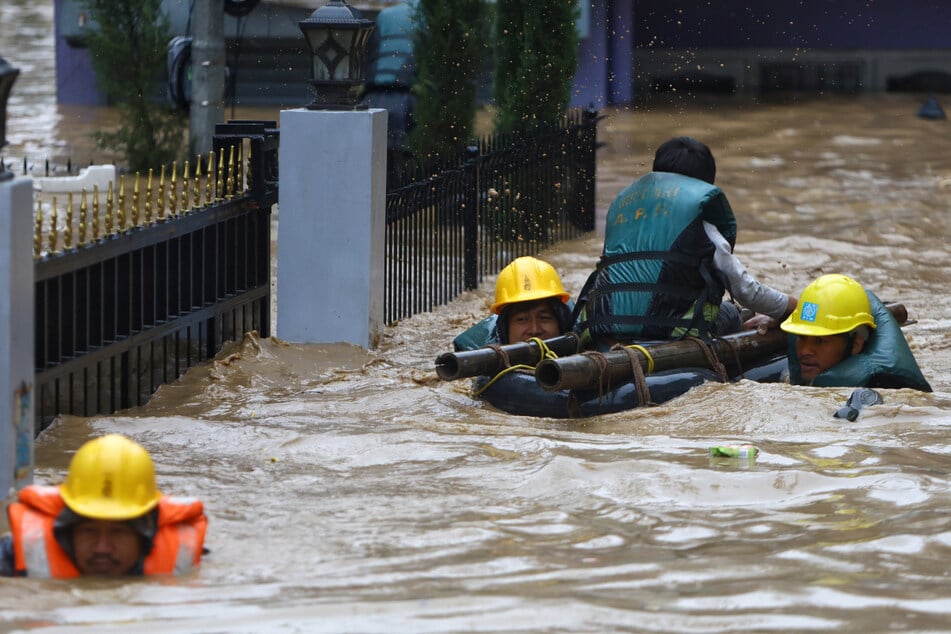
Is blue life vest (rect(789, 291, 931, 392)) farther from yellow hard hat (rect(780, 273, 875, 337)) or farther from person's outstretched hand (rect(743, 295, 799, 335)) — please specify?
person's outstretched hand (rect(743, 295, 799, 335))

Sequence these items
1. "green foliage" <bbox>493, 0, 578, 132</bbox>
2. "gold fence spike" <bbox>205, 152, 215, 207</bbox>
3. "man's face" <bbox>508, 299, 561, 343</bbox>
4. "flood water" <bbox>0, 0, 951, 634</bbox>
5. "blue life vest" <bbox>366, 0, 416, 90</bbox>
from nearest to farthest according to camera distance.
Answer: "flood water" <bbox>0, 0, 951, 634</bbox> → "man's face" <bbox>508, 299, 561, 343</bbox> → "gold fence spike" <bbox>205, 152, 215, 207</bbox> → "green foliage" <bbox>493, 0, 578, 132</bbox> → "blue life vest" <bbox>366, 0, 416, 90</bbox>

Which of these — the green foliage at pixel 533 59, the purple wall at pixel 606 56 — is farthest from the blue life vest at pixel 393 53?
the purple wall at pixel 606 56

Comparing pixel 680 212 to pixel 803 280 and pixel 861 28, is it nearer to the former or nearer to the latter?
pixel 803 280

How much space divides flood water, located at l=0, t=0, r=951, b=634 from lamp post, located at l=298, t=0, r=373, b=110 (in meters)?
1.57

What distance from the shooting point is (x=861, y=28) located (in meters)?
28.0

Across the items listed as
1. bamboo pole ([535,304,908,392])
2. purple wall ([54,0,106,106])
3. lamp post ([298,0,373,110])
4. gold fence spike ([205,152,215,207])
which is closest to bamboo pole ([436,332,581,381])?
bamboo pole ([535,304,908,392])

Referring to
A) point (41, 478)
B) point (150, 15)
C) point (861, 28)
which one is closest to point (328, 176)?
point (41, 478)

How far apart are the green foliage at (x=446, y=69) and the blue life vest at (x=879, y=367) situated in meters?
8.67

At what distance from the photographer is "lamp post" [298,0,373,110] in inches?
380

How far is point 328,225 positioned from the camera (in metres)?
9.65

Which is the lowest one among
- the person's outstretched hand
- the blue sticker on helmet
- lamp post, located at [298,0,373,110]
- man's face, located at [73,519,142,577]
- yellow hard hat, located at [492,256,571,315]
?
man's face, located at [73,519,142,577]

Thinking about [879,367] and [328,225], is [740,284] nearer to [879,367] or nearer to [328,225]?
[879,367]

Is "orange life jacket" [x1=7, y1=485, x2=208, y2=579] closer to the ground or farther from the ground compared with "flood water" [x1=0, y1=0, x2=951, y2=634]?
farther from the ground

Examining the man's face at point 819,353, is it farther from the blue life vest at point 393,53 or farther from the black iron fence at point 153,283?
the blue life vest at point 393,53
